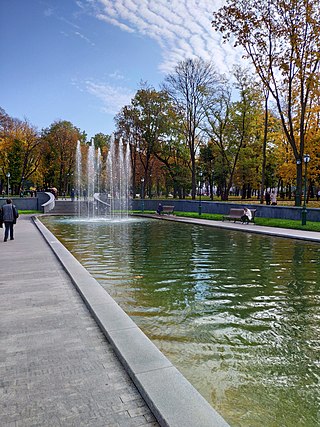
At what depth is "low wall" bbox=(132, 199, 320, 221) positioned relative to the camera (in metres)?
22.0

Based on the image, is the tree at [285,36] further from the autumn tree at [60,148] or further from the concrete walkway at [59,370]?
the autumn tree at [60,148]

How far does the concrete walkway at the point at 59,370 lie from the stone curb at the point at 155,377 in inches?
3.6

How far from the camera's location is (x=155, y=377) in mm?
3352

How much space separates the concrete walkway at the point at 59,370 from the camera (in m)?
2.89

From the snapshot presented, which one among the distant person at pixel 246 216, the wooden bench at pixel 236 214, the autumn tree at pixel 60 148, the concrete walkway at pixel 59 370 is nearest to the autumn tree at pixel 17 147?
the autumn tree at pixel 60 148

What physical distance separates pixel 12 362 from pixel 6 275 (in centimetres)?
455

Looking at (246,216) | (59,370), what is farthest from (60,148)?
(59,370)

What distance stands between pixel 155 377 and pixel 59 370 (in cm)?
98

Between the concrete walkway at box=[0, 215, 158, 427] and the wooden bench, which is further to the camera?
the wooden bench

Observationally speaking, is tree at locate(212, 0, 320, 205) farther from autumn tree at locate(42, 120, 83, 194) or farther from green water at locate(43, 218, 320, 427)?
autumn tree at locate(42, 120, 83, 194)

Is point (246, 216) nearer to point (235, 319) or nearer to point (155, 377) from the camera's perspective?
point (235, 319)

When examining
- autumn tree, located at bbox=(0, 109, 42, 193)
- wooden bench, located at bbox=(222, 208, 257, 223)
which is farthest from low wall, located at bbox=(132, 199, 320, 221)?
autumn tree, located at bbox=(0, 109, 42, 193)

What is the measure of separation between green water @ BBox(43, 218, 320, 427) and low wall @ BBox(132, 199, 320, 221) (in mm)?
11073

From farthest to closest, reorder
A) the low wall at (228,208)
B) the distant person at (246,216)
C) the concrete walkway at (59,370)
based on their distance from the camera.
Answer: the distant person at (246,216)
the low wall at (228,208)
the concrete walkway at (59,370)
